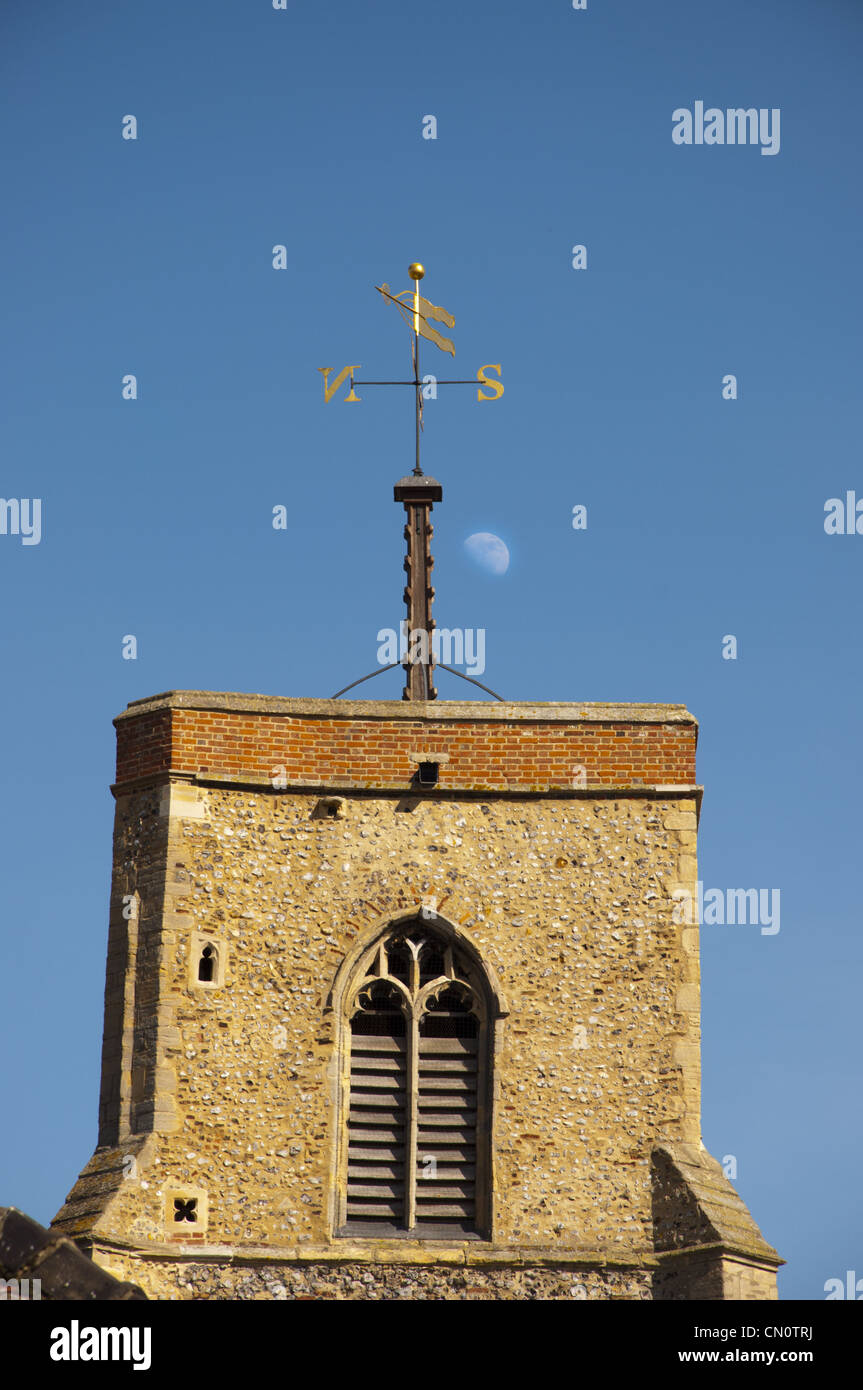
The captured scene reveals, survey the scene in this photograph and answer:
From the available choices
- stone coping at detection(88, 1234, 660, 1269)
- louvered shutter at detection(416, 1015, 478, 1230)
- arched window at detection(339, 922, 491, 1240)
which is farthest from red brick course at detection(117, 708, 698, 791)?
stone coping at detection(88, 1234, 660, 1269)

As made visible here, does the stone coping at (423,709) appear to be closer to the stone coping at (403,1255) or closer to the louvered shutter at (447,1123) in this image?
the louvered shutter at (447,1123)

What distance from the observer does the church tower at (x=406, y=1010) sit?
19484mm

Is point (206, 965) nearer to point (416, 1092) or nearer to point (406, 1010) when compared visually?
point (406, 1010)

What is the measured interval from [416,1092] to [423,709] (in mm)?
3567

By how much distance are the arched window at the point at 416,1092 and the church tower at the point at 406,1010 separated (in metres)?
0.02

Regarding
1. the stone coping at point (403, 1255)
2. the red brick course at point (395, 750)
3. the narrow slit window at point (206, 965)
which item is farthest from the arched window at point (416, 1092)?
the red brick course at point (395, 750)

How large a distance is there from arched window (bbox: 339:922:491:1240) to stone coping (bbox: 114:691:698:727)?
82.2 inches

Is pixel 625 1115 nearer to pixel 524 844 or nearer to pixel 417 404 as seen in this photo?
pixel 524 844

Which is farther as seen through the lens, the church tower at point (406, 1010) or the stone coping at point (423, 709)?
the stone coping at point (423, 709)

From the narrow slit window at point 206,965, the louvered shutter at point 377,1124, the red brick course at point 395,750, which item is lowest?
the louvered shutter at point 377,1124
